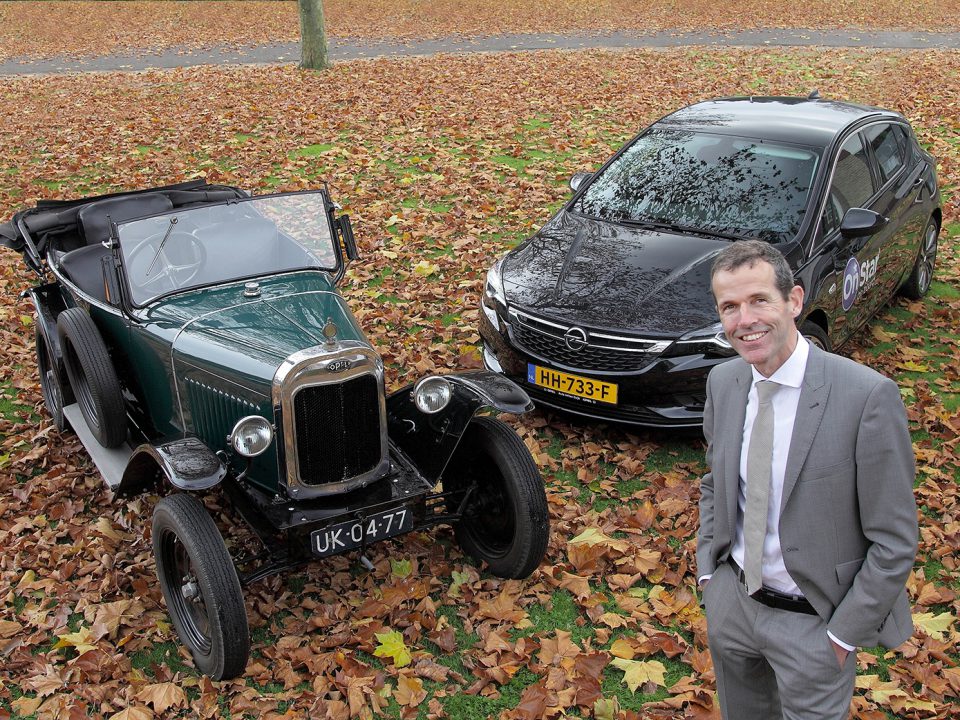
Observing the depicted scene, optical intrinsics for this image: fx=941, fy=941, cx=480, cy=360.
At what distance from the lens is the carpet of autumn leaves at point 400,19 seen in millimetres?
26000

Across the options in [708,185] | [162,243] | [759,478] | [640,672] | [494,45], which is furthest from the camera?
[494,45]

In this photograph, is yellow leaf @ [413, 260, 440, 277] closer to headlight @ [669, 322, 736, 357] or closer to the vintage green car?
the vintage green car

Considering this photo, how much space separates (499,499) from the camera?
512cm

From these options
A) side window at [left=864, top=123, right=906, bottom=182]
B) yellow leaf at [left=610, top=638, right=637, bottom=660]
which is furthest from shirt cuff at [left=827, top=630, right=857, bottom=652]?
side window at [left=864, top=123, right=906, bottom=182]

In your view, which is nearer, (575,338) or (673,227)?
(575,338)

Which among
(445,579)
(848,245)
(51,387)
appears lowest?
(445,579)

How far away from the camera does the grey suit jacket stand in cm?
254

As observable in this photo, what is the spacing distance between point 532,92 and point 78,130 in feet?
25.5

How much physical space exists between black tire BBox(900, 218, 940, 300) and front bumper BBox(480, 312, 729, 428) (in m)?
3.46

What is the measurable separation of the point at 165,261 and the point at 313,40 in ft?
48.6

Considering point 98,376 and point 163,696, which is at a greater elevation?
point 98,376

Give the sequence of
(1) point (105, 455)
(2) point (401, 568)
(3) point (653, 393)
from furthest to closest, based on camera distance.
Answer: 1. (3) point (653, 393)
2. (1) point (105, 455)
3. (2) point (401, 568)

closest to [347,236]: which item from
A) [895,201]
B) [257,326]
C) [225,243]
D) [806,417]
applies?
[225,243]

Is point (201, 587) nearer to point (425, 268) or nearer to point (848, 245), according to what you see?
point (848, 245)
